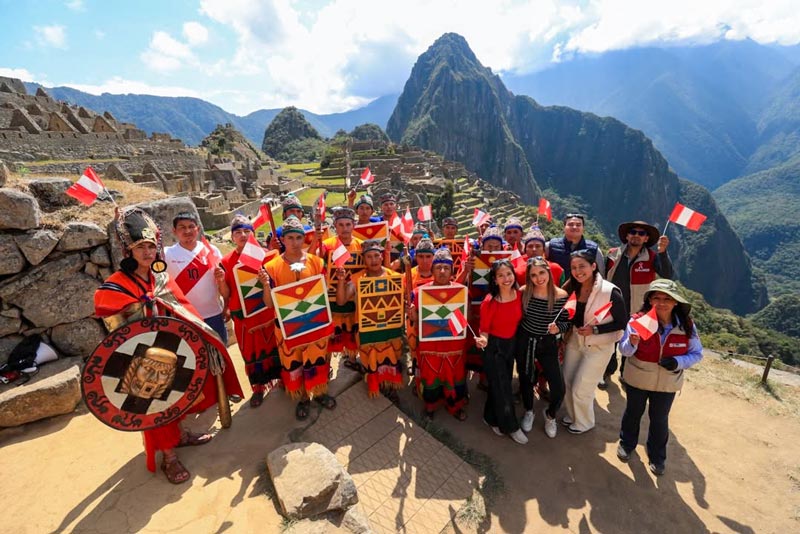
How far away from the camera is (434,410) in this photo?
4.95 meters

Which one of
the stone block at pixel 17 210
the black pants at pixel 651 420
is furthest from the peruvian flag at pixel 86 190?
the black pants at pixel 651 420

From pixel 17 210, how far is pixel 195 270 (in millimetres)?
2551

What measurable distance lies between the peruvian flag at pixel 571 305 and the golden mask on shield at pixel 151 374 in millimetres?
4072

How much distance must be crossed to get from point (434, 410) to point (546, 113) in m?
211

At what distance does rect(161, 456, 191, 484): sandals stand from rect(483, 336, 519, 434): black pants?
3.39m

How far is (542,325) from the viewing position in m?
4.11

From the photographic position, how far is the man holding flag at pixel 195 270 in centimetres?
418

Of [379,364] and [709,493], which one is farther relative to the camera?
[379,364]

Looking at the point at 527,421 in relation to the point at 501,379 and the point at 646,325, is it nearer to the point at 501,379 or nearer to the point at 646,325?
the point at 501,379

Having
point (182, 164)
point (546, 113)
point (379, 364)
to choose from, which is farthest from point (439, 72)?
point (379, 364)

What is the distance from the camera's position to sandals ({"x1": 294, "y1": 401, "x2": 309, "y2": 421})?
4.40m

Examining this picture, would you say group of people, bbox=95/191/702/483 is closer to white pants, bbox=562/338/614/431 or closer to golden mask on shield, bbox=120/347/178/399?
white pants, bbox=562/338/614/431

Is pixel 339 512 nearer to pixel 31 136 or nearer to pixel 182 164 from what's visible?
pixel 31 136

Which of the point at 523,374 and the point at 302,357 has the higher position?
the point at 302,357
